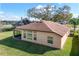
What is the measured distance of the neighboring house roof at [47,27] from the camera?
8.24ft

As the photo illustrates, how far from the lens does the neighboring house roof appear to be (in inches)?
98.9

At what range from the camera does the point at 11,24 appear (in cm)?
258

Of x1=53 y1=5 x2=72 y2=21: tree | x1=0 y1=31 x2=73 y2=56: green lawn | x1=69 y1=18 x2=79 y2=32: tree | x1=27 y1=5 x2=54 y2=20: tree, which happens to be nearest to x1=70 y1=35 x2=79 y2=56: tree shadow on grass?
x1=0 y1=31 x2=73 y2=56: green lawn

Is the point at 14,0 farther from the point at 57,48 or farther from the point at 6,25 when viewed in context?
the point at 57,48

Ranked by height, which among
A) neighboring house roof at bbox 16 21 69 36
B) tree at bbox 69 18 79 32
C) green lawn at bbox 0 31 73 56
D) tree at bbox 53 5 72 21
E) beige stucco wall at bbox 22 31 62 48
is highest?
tree at bbox 53 5 72 21

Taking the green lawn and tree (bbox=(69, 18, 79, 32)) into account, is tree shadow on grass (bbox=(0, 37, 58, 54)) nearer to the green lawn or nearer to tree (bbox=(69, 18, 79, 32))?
the green lawn

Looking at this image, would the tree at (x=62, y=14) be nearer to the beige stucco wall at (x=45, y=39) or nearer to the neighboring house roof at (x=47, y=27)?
the neighboring house roof at (x=47, y=27)

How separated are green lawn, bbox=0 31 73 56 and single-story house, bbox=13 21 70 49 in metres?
0.06

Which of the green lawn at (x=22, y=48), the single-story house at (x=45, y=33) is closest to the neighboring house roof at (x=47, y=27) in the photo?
the single-story house at (x=45, y=33)

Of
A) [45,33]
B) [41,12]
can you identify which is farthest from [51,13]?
[45,33]

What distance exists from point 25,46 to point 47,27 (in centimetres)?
37

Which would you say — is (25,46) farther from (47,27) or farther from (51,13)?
(51,13)

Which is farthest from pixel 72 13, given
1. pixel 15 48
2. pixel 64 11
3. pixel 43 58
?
pixel 15 48

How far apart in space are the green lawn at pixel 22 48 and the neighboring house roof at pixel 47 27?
14cm
